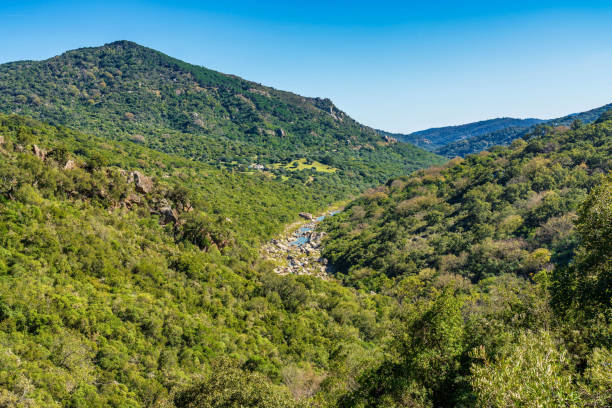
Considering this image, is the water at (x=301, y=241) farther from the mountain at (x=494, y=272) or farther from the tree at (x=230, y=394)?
the tree at (x=230, y=394)

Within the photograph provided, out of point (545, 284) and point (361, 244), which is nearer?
point (545, 284)

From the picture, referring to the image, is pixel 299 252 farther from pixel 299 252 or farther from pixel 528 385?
pixel 528 385

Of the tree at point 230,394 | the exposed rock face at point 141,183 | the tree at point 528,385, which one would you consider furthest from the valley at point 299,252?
the tree at point 528,385

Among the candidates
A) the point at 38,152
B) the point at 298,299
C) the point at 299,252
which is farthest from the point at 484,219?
the point at 38,152

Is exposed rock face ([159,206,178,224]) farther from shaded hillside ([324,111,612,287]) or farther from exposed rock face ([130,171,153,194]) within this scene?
shaded hillside ([324,111,612,287])

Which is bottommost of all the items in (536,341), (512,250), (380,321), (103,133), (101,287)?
(380,321)

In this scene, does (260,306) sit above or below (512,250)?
below

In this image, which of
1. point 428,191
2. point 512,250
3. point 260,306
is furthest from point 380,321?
point 428,191

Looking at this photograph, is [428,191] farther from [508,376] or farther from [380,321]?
[508,376]
